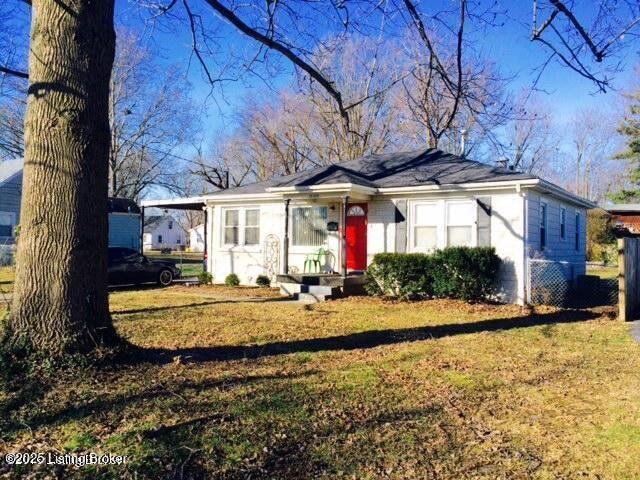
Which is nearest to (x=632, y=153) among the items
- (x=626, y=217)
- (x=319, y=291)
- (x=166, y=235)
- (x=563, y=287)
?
(x=626, y=217)

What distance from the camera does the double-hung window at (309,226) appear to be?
1512 centimetres

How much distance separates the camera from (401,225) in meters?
13.9

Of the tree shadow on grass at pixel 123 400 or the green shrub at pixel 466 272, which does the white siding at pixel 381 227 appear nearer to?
the green shrub at pixel 466 272

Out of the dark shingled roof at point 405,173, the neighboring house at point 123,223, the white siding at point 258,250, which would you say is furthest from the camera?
the neighboring house at point 123,223

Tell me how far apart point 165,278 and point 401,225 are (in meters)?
8.10

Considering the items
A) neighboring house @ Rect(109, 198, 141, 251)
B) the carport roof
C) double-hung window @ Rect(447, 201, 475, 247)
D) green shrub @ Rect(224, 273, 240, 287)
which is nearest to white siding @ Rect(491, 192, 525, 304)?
double-hung window @ Rect(447, 201, 475, 247)

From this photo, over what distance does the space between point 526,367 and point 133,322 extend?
6.15 metres

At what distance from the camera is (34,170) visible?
4.98 m

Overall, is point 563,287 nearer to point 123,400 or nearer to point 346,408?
point 346,408

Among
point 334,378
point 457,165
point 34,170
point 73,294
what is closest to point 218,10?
point 34,170

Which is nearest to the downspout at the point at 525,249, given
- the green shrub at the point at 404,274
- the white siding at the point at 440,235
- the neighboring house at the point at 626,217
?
the white siding at the point at 440,235

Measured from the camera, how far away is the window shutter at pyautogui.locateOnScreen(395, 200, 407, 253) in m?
13.8

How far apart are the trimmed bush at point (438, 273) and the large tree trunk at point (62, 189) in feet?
28.3

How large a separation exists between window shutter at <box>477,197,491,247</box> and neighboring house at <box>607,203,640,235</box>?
76.7ft
